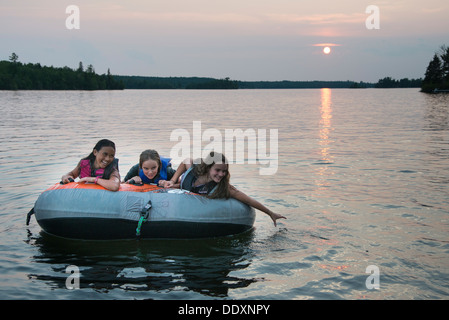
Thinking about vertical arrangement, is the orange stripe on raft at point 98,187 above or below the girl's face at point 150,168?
below

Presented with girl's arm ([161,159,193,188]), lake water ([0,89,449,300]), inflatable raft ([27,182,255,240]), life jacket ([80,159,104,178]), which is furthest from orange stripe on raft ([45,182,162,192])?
lake water ([0,89,449,300])

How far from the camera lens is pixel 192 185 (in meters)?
7.61

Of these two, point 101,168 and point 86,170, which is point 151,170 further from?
point 86,170

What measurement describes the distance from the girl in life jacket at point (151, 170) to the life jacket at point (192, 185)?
354 millimetres

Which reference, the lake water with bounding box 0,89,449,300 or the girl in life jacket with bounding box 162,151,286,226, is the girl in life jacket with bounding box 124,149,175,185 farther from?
the lake water with bounding box 0,89,449,300

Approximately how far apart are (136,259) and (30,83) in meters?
146

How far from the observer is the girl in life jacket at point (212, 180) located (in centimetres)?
744

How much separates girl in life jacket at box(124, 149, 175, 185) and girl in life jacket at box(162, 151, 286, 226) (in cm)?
30

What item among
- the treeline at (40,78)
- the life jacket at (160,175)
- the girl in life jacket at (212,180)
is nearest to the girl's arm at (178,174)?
the girl in life jacket at (212,180)

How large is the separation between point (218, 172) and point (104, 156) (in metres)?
1.72

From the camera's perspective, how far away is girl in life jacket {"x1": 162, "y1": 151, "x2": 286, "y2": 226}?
744 cm

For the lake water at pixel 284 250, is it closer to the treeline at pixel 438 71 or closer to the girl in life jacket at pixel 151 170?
the girl in life jacket at pixel 151 170

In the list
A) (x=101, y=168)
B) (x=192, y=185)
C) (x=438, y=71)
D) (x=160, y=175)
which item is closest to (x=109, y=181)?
(x=101, y=168)

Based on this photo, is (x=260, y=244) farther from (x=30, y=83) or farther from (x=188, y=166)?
(x=30, y=83)
